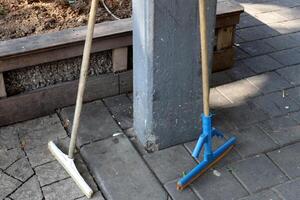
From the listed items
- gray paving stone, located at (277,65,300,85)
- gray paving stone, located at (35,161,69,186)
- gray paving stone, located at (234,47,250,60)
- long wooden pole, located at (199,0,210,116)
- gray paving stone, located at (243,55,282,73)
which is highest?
long wooden pole, located at (199,0,210,116)

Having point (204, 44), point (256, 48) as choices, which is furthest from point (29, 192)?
point (256, 48)

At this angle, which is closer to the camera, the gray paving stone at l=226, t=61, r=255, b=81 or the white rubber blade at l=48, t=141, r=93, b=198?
the white rubber blade at l=48, t=141, r=93, b=198

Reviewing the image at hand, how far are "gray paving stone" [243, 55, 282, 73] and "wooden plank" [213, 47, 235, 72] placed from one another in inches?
8.1

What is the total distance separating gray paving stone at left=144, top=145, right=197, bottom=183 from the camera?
306 centimetres

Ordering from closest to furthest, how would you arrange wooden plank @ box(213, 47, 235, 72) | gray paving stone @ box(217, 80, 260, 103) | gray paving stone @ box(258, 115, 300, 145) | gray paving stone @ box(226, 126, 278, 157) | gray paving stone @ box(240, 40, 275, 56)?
gray paving stone @ box(226, 126, 278, 157) < gray paving stone @ box(258, 115, 300, 145) < gray paving stone @ box(217, 80, 260, 103) < wooden plank @ box(213, 47, 235, 72) < gray paving stone @ box(240, 40, 275, 56)

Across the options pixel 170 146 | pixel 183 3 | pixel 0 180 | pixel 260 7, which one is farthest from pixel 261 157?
pixel 260 7

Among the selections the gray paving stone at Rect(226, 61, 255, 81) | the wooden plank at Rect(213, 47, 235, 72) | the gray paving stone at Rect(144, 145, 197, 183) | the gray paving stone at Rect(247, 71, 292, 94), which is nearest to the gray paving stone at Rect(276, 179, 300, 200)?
the gray paving stone at Rect(144, 145, 197, 183)

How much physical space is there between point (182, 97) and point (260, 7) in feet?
8.34

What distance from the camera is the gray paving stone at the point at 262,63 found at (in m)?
4.17

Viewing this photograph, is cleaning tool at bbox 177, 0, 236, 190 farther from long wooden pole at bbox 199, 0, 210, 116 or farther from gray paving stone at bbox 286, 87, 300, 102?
gray paving stone at bbox 286, 87, 300, 102

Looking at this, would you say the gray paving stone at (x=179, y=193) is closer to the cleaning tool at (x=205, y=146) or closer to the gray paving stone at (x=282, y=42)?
the cleaning tool at (x=205, y=146)

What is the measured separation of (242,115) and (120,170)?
107 centimetres

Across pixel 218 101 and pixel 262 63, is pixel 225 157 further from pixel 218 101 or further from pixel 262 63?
pixel 262 63

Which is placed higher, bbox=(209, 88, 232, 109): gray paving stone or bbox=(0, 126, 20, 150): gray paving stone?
bbox=(209, 88, 232, 109): gray paving stone
